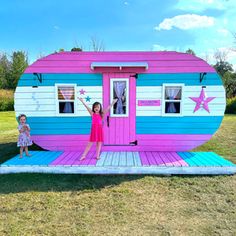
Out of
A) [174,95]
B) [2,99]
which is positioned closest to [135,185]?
[174,95]

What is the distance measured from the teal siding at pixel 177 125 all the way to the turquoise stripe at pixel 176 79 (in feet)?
3.10

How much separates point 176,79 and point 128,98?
4.64 feet

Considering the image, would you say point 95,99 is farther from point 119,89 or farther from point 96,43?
point 96,43

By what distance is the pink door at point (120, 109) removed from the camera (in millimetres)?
6449

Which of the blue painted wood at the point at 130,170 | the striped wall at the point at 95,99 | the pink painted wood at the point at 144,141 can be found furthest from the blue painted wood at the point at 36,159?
the striped wall at the point at 95,99

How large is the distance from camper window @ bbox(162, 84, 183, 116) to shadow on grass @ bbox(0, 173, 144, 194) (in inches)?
87.5

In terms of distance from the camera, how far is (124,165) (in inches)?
210

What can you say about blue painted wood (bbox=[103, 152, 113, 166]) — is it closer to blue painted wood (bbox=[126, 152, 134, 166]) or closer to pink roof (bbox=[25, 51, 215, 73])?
blue painted wood (bbox=[126, 152, 134, 166])

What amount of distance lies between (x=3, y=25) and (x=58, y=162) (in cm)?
3000

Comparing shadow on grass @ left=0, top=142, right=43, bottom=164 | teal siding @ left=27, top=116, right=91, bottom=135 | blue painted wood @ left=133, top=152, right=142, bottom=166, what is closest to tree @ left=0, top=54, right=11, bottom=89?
shadow on grass @ left=0, top=142, right=43, bottom=164

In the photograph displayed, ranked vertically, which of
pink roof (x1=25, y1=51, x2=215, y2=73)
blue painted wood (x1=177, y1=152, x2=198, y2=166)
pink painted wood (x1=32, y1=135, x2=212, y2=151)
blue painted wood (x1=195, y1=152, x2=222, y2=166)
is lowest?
blue painted wood (x1=195, y1=152, x2=222, y2=166)

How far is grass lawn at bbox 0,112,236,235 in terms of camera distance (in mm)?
3303

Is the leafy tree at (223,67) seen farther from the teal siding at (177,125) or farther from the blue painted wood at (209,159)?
the blue painted wood at (209,159)

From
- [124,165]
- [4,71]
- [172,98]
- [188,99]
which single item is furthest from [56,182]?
[4,71]
